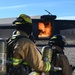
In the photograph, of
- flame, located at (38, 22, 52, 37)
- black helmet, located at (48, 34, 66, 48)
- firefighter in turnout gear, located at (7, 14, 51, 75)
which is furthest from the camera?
flame, located at (38, 22, 52, 37)

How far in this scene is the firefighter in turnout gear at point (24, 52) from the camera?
17.8 feet

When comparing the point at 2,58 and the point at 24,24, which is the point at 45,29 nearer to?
the point at 24,24

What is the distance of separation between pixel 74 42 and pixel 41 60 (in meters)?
19.1

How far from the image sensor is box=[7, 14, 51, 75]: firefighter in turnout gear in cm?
542

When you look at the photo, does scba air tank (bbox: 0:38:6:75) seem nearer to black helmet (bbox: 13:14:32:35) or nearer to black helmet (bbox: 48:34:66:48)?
black helmet (bbox: 13:14:32:35)

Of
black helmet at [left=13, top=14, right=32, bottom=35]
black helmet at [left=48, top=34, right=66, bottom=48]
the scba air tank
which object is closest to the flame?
black helmet at [left=48, top=34, right=66, bottom=48]

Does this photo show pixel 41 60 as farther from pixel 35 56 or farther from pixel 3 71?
pixel 3 71

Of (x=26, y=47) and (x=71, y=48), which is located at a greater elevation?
(x=26, y=47)

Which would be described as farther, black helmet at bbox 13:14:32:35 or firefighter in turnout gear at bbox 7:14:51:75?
black helmet at bbox 13:14:32:35

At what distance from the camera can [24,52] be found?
5438mm

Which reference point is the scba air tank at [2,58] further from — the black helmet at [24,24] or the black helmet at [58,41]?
the black helmet at [58,41]

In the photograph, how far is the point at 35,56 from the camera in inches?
213

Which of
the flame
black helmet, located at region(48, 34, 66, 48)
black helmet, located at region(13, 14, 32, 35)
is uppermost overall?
black helmet, located at region(13, 14, 32, 35)

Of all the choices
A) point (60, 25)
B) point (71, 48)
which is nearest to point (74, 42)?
point (71, 48)
